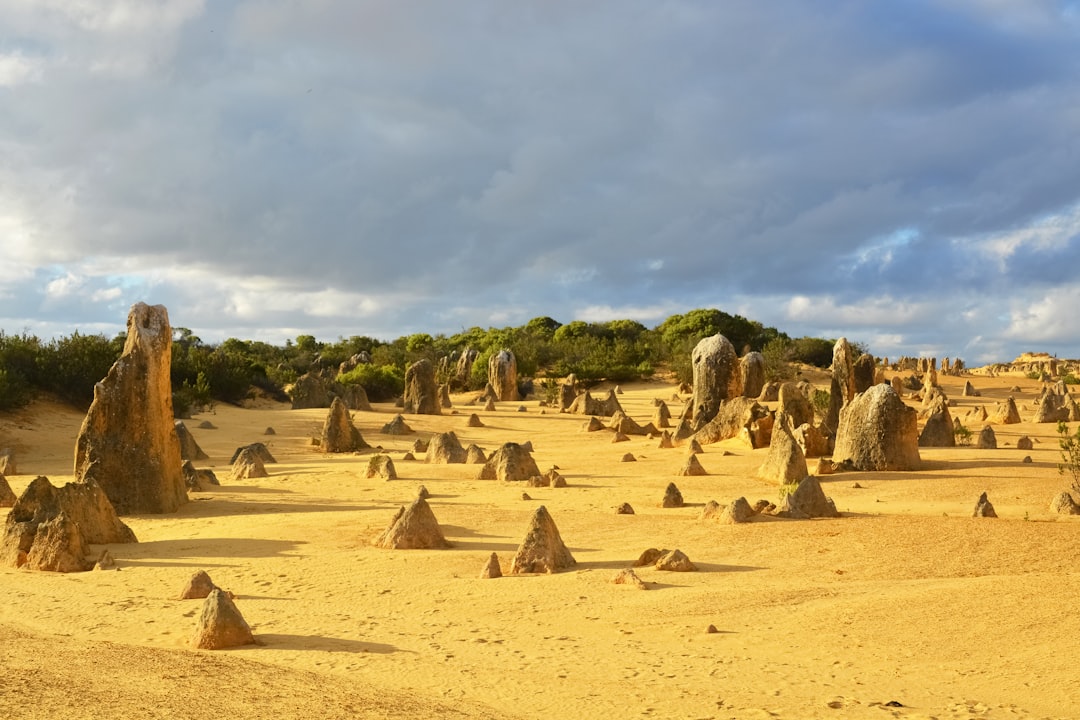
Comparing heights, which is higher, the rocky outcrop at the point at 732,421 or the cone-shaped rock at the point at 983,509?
the rocky outcrop at the point at 732,421

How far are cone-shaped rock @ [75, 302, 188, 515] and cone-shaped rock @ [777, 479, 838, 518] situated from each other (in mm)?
7049

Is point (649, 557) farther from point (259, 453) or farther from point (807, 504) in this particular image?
point (259, 453)

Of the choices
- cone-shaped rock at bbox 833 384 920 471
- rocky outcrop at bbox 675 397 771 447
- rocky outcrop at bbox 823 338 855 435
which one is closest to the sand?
cone-shaped rock at bbox 833 384 920 471

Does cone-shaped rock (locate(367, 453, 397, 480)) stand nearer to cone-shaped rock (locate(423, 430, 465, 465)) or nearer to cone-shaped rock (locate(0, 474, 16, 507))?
cone-shaped rock (locate(423, 430, 465, 465))

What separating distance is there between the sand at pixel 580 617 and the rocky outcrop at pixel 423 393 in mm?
15703

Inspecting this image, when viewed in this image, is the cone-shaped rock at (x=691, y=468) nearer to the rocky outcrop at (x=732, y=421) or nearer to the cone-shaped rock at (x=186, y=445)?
the rocky outcrop at (x=732, y=421)

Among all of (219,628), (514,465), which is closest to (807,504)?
(514,465)

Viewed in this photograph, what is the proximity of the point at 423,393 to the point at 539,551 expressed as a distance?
20.6 metres

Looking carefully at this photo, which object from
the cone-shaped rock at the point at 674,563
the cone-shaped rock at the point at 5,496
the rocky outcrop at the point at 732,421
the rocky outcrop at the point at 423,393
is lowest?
the cone-shaped rock at the point at 674,563

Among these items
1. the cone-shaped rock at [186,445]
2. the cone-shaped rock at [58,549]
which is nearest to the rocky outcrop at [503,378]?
the cone-shaped rock at [186,445]

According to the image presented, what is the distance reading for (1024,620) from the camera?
21.5 feet

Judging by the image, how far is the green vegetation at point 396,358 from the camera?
25062mm

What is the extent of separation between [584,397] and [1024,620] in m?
23.1

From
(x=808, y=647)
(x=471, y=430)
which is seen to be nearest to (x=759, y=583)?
(x=808, y=647)
